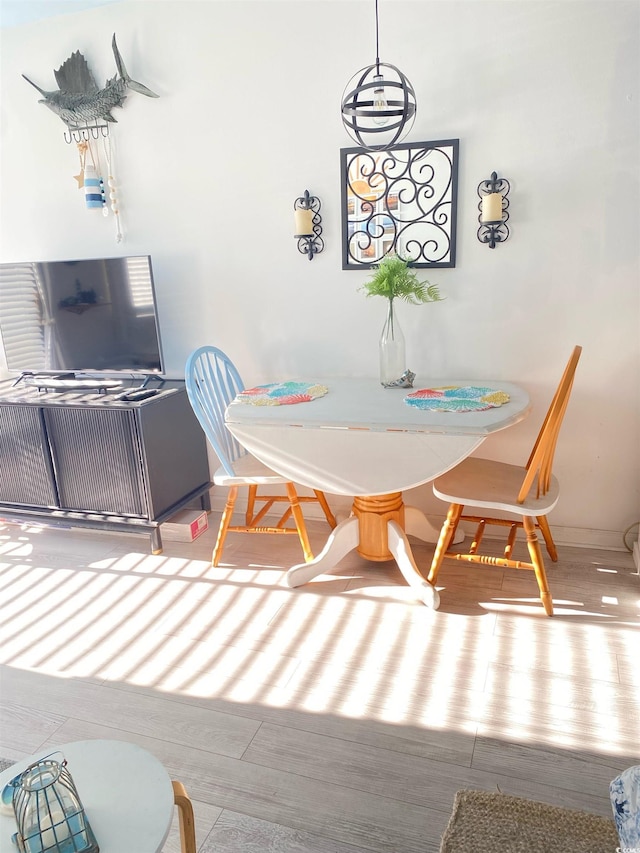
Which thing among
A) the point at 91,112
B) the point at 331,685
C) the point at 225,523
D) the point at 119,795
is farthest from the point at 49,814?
the point at 91,112

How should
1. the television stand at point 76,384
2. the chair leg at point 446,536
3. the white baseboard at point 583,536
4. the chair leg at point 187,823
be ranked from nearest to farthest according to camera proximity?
the chair leg at point 187,823
the chair leg at point 446,536
the white baseboard at point 583,536
the television stand at point 76,384

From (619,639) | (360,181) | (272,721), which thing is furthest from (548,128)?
(272,721)

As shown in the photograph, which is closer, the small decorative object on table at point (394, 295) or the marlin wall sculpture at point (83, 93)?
the small decorative object on table at point (394, 295)

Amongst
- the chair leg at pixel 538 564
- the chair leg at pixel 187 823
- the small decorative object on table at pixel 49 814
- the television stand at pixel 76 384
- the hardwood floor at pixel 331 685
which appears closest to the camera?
the small decorative object on table at pixel 49 814

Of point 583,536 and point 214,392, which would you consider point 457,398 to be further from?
point 214,392

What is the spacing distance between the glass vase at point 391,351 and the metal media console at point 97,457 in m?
0.98

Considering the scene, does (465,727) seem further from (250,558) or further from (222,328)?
(222,328)

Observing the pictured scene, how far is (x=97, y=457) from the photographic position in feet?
8.66

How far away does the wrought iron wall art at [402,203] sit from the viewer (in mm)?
2360

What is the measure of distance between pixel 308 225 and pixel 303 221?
1.1 inches

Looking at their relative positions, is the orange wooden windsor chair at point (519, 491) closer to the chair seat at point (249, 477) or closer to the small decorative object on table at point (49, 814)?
the chair seat at point (249, 477)

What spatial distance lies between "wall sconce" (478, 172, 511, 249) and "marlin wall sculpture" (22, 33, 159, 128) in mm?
1521

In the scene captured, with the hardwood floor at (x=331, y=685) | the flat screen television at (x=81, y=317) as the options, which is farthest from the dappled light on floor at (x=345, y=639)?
the flat screen television at (x=81, y=317)

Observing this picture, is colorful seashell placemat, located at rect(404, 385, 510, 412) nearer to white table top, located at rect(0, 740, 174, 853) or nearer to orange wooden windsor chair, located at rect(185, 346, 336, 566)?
orange wooden windsor chair, located at rect(185, 346, 336, 566)
